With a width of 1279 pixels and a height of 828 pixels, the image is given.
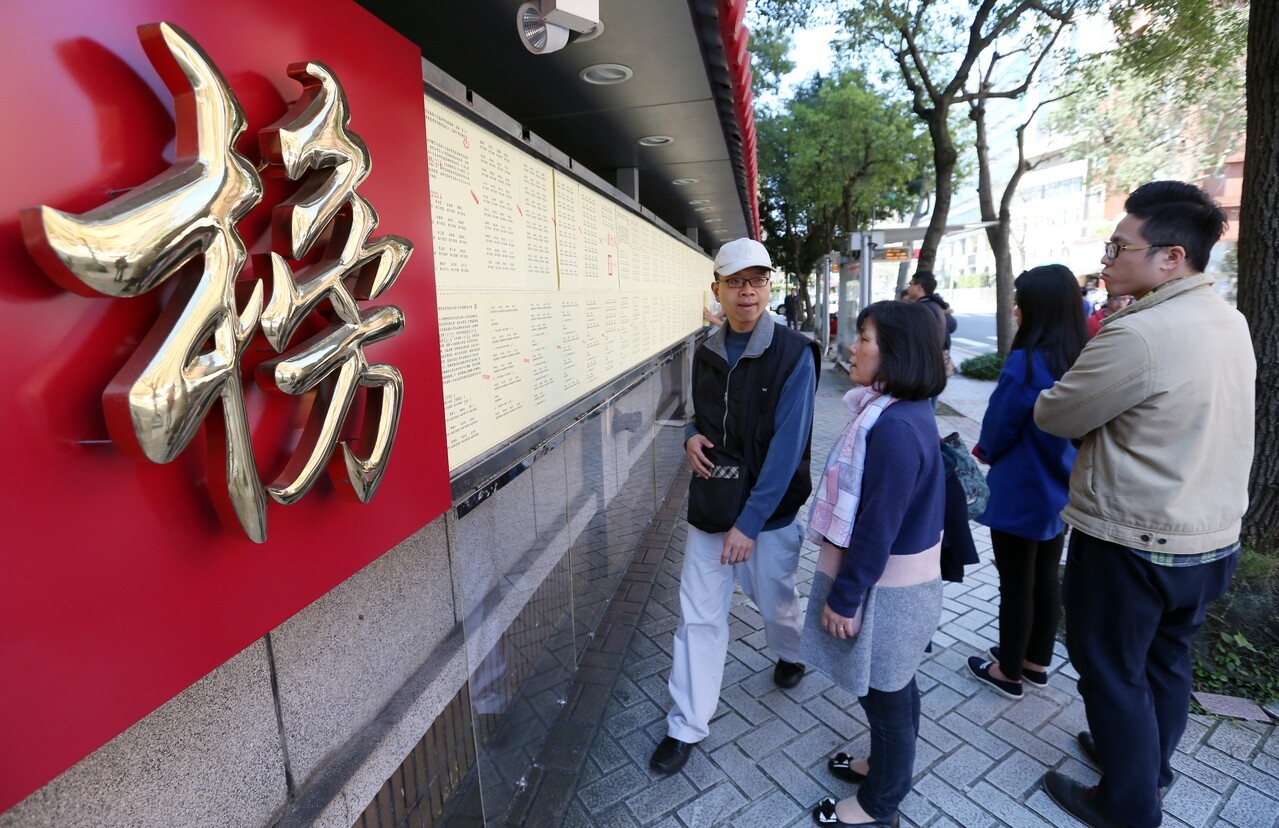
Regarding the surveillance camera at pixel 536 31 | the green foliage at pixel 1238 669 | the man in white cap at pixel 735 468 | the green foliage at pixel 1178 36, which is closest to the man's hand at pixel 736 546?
the man in white cap at pixel 735 468

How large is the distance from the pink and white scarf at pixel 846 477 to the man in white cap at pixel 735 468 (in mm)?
260

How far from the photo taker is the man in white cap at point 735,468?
2502 millimetres

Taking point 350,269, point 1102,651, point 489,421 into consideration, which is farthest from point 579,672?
point 350,269

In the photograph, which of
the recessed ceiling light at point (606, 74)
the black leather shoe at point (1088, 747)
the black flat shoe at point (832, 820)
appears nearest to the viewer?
the black flat shoe at point (832, 820)

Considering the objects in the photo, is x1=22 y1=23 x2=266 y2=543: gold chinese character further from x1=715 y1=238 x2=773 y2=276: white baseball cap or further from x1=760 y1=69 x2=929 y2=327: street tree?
x1=760 y1=69 x2=929 y2=327: street tree

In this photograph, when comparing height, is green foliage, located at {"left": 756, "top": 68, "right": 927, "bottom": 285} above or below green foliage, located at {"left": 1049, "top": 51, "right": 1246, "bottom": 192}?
below

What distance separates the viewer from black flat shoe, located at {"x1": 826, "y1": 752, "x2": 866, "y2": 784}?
2.61 m

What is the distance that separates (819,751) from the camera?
280 cm

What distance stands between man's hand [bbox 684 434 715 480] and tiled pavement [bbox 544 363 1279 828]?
4.06ft

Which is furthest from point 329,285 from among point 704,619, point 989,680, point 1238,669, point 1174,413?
point 1238,669

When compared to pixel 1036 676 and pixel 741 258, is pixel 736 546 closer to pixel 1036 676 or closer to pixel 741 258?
pixel 741 258

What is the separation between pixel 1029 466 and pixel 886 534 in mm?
1227

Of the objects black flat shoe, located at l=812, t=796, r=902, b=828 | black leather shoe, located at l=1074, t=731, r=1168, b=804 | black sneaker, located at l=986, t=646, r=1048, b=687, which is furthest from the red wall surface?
black sneaker, located at l=986, t=646, r=1048, b=687

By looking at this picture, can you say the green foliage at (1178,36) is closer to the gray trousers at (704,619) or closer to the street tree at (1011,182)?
the street tree at (1011,182)
